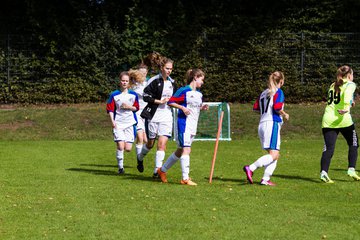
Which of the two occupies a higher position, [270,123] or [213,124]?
[270,123]

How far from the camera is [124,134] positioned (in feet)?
43.0

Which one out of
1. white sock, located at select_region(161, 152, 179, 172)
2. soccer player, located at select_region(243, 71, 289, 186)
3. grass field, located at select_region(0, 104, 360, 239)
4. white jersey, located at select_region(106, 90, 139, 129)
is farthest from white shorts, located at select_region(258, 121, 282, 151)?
white jersey, located at select_region(106, 90, 139, 129)

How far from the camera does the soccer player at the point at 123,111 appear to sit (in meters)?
13.0

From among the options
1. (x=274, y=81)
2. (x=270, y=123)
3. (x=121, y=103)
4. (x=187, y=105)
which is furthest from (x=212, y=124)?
(x=274, y=81)

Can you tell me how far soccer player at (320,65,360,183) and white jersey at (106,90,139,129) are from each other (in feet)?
11.1

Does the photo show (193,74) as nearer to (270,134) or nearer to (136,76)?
(270,134)

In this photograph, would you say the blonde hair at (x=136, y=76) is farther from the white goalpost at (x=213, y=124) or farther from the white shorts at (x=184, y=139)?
the white goalpost at (x=213, y=124)

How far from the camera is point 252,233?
7.51 metres

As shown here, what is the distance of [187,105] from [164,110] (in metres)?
0.86

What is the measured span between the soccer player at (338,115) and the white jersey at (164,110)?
8.10 ft

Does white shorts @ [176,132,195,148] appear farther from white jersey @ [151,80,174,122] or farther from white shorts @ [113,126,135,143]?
white shorts @ [113,126,135,143]

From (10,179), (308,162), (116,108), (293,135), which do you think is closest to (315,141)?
(293,135)

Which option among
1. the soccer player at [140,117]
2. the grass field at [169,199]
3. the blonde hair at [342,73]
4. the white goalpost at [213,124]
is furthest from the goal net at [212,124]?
the blonde hair at [342,73]

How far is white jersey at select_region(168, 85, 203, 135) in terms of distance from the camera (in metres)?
11.3
